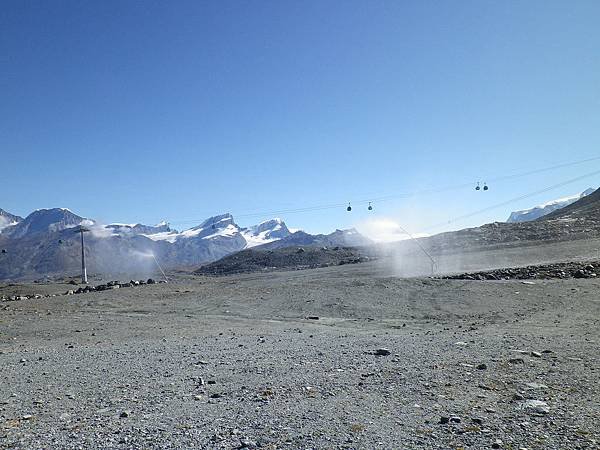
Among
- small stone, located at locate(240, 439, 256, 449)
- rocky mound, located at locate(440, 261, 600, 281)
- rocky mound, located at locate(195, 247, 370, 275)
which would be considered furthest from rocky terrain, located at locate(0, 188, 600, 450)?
rocky mound, located at locate(195, 247, 370, 275)

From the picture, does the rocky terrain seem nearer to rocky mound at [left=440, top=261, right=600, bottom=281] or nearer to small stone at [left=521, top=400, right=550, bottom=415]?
small stone at [left=521, top=400, right=550, bottom=415]

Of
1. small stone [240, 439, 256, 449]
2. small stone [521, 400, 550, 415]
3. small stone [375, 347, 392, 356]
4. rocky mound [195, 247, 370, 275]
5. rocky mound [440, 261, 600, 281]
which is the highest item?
rocky mound [195, 247, 370, 275]

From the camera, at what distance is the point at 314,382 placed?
8953 millimetres

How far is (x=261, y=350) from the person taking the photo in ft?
42.3

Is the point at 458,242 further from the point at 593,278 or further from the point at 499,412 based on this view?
the point at 499,412

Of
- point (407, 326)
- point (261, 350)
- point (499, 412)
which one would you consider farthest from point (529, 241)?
point (499, 412)

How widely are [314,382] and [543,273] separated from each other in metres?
24.4

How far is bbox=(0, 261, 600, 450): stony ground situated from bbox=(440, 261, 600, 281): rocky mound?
298 inches

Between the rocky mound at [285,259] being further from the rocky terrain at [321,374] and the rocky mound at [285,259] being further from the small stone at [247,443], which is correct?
the small stone at [247,443]

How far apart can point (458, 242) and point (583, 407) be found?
54.0m

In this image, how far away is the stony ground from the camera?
20.6 ft

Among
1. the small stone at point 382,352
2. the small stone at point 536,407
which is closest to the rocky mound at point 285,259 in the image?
the small stone at point 382,352

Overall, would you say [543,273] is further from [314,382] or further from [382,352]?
[314,382]

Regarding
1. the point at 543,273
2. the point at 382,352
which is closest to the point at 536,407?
the point at 382,352
